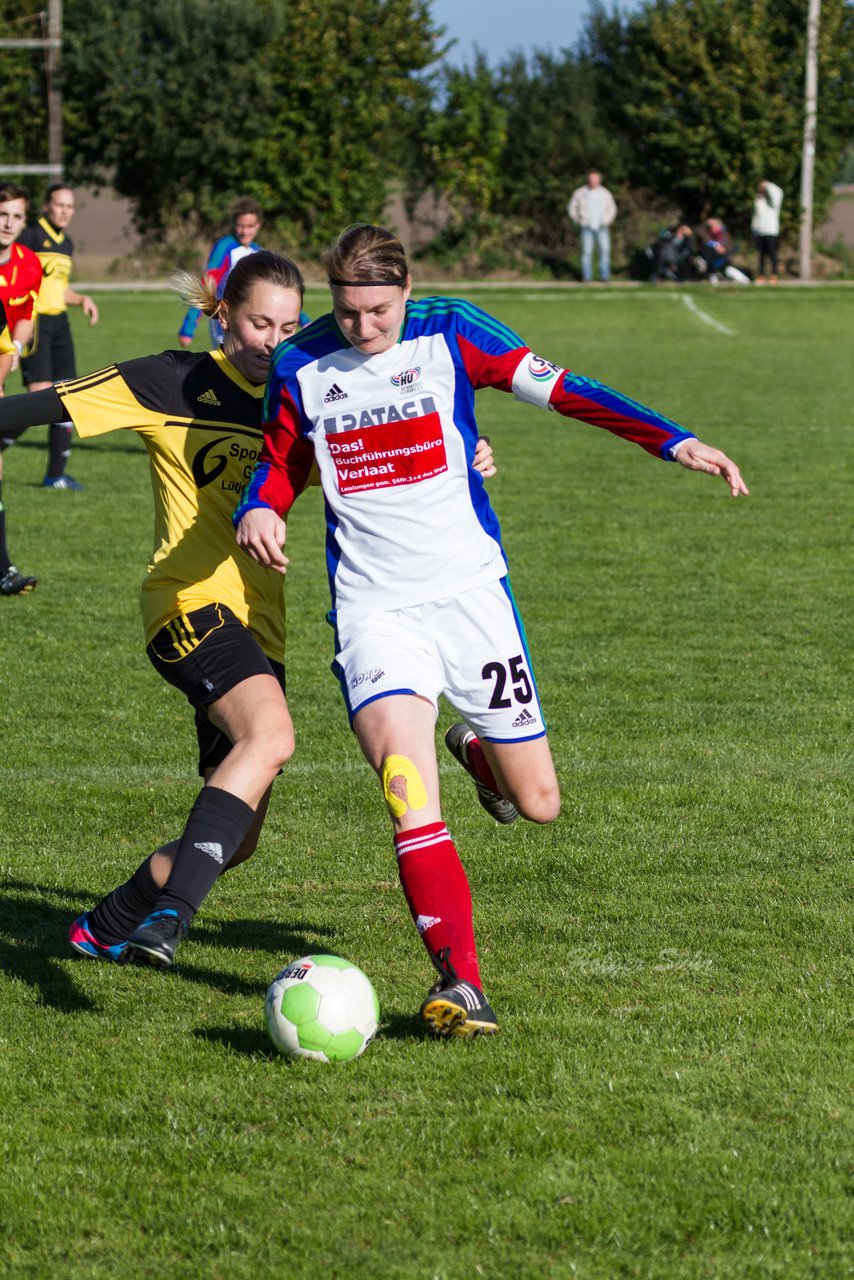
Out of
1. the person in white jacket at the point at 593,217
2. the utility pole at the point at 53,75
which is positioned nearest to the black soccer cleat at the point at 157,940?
the person in white jacket at the point at 593,217

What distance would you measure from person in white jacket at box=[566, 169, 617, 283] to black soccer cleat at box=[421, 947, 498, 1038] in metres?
31.7

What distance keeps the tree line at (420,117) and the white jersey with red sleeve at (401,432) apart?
35933 mm

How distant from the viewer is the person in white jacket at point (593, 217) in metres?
35.1

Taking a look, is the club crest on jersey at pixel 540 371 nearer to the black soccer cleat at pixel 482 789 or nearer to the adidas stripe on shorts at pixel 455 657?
the adidas stripe on shorts at pixel 455 657

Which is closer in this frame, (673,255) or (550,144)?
(673,255)

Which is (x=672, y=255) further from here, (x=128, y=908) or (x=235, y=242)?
(x=128, y=908)

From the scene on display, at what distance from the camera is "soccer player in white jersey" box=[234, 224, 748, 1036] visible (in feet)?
13.6

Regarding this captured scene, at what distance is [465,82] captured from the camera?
133 feet

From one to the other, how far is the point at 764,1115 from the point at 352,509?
5.89ft

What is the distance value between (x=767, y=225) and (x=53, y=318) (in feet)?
83.7

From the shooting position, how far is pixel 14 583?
A: 988 centimetres

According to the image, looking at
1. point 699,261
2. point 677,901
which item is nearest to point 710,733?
point 677,901

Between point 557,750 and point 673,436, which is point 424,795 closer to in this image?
point 673,436

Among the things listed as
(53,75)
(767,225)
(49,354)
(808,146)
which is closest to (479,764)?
(49,354)
